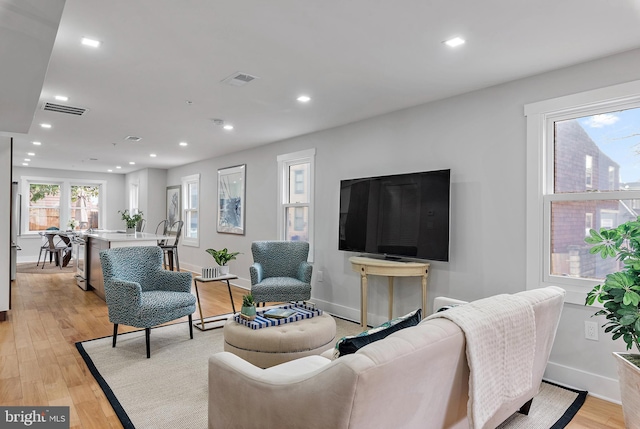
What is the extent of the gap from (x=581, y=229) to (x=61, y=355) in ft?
14.7

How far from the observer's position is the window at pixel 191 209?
821 cm

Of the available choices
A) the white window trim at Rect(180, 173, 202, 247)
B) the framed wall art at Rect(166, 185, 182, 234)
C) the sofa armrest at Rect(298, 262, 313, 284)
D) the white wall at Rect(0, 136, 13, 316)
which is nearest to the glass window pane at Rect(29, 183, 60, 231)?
the framed wall art at Rect(166, 185, 182, 234)

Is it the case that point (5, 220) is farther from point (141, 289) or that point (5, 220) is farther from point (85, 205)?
point (85, 205)

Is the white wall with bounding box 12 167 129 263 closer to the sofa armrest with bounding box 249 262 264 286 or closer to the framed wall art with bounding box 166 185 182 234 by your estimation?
the framed wall art with bounding box 166 185 182 234

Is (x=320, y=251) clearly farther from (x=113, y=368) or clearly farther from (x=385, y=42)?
(x=385, y=42)

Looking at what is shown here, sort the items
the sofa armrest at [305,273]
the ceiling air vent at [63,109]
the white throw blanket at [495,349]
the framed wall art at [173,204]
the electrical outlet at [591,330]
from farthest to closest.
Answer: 1. the framed wall art at [173,204]
2. the sofa armrest at [305,273]
3. the ceiling air vent at [63,109]
4. the electrical outlet at [591,330]
5. the white throw blanket at [495,349]

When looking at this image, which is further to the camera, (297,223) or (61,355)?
(297,223)

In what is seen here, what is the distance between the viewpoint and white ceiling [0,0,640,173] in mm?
2158

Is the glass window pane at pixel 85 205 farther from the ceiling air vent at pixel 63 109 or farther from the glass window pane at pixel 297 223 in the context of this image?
the glass window pane at pixel 297 223

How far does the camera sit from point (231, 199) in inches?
276

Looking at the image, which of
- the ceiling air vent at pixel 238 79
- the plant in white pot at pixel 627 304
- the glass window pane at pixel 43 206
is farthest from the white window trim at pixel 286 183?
the glass window pane at pixel 43 206

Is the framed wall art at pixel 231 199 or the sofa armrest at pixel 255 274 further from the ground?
the framed wall art at pixel 231 199

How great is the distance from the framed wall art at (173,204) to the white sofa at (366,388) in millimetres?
7658

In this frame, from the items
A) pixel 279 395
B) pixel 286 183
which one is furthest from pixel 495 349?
pixel 286 183
